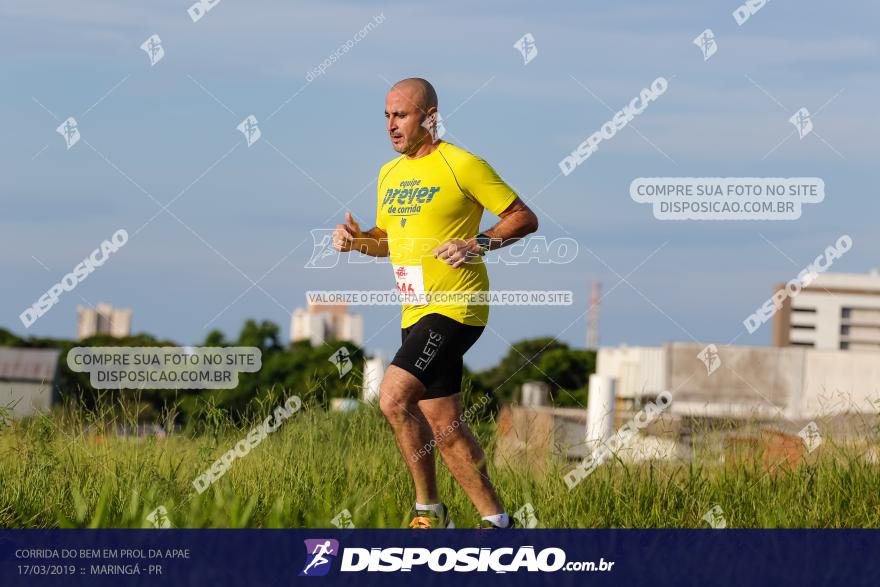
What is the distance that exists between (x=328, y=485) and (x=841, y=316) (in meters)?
84.4

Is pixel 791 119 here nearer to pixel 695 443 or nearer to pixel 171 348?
pixel 695 443

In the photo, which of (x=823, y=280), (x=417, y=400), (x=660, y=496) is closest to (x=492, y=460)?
(x=660, y=496)

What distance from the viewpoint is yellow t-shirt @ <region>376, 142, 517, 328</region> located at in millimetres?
6004

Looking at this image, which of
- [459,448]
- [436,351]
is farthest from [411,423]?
[436,351]

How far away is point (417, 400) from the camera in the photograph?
5.96 metres

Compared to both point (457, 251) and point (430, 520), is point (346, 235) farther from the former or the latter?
point (430, 520)

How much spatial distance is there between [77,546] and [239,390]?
135 ft

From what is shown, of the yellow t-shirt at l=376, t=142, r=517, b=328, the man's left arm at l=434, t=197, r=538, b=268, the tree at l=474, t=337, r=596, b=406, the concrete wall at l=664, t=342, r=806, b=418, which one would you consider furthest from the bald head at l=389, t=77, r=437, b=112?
the concrete wall at l=664, t=342, r=806, b=418

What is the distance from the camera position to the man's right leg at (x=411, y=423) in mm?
5898

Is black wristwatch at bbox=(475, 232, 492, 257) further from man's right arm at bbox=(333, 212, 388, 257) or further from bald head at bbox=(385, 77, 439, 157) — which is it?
man's right arm at bbox=(333, 212, 388, 257)

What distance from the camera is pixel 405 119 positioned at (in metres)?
6.08

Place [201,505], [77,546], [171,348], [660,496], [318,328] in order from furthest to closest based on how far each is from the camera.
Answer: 1. [318,328]
2. [171,348]
3. [660,496]
4. [201,505]
5. [77,546]

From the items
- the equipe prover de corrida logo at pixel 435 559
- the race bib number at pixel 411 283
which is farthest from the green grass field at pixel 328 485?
the race bib number at pixel 411 283

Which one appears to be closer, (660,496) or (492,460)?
(660,496)
